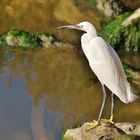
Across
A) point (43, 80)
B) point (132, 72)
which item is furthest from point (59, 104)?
point (132, 72)

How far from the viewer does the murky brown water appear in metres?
8.85

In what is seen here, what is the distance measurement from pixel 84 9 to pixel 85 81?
14.2ft

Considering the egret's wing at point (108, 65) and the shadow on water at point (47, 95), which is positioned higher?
the egret's wing at point (108, 65)

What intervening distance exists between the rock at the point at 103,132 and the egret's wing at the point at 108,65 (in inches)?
22.3

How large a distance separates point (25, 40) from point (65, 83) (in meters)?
1.91

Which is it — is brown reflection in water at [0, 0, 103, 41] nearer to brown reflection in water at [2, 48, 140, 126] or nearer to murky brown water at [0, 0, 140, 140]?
murky brown water at [0, 0, 140, 140]

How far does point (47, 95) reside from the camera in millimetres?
9945

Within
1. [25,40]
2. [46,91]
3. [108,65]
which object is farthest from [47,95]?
[108,65]

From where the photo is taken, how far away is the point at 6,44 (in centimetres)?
1176

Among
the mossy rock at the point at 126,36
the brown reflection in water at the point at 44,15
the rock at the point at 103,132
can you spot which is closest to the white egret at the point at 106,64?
the rock at the point at 103,132

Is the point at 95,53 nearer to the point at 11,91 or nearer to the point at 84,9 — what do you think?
the point at 11,91

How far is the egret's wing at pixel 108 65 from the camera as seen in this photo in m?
6.89

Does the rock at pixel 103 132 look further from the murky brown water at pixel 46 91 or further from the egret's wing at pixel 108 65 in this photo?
the murky brown water at pixel 46 91

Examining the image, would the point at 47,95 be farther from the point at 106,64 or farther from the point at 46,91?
the point at 106,64
